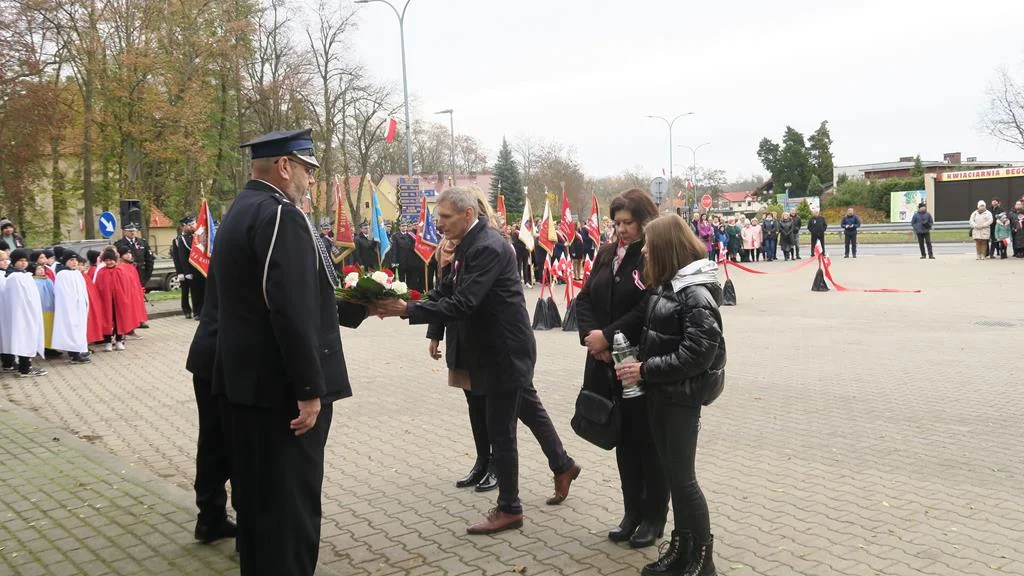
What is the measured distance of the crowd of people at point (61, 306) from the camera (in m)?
11.4

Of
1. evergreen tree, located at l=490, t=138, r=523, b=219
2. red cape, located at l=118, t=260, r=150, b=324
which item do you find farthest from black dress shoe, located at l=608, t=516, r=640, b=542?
evergreen tree, located at l=490, t=138, r=523, b=219

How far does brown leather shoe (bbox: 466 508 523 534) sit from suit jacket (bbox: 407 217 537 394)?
0.71m

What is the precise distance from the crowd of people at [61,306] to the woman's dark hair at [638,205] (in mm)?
9919

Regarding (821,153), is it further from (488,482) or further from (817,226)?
(488,482)

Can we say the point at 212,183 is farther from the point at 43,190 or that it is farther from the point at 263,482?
the point at 263,482

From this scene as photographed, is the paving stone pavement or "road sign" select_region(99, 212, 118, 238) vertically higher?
"road sign" select_region(99, 212, 118, 238)

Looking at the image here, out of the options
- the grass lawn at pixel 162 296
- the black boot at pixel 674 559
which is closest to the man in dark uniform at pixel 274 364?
the black boot at pixel 674 559

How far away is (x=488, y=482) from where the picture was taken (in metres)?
5.68

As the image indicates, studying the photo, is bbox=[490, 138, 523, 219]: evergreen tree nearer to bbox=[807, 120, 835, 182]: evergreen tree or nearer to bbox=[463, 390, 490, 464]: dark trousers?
bbox=[807, 120, 835, 182]: evergreen tree

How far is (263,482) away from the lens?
3443mm

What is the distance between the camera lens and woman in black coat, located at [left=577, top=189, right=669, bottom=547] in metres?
4.49

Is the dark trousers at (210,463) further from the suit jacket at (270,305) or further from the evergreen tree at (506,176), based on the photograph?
the evergreen tree at (506,176)

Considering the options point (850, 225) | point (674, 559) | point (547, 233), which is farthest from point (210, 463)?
point (850, 225)

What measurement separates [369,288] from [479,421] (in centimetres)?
150
